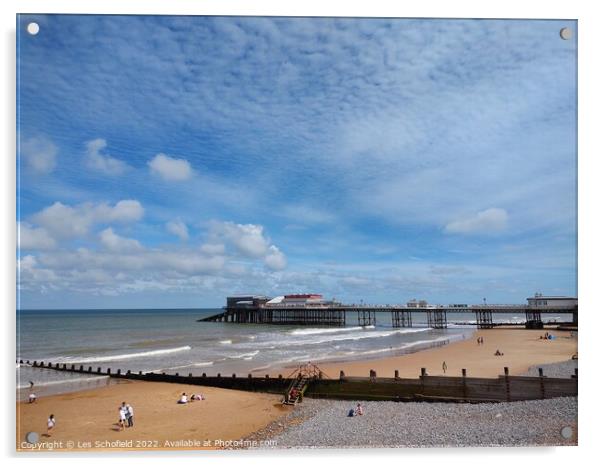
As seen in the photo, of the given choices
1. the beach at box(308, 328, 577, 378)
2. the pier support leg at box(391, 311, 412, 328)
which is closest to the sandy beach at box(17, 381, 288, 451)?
the beach at box(308, 328, 577, 378)

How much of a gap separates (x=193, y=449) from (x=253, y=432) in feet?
5.50

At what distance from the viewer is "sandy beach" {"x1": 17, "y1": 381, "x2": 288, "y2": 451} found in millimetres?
5770

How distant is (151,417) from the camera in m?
7.18

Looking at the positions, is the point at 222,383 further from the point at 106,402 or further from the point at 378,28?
the point at 378,28

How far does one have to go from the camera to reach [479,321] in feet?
117

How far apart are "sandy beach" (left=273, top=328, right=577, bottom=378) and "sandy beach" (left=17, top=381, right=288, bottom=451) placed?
2.85m

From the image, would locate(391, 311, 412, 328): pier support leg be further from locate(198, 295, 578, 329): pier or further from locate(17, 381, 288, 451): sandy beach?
locate(17, 381, 288, 451): sandy beach

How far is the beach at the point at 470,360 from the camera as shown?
12289 mm

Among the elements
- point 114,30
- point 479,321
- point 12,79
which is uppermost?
point 114,30

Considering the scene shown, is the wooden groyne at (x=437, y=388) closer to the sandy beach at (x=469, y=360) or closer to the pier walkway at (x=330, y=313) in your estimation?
the sandy beach at (x=469, y=360)

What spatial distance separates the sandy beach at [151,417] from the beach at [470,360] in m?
2.81

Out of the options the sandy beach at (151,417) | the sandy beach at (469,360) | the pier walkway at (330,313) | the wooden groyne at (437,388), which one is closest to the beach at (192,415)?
the sandy beach at (151,417)

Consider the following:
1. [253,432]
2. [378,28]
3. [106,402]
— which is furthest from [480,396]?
[106,402]

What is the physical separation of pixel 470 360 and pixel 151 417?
38.1ft
